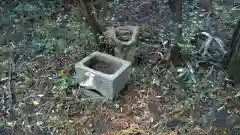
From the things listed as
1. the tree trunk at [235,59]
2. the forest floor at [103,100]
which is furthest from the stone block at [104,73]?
the tree trunk at [235,59]

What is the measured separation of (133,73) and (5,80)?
1520mm

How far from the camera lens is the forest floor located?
3115 mm

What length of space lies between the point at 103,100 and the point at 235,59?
1.55 m

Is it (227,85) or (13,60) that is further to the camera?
(13,60)

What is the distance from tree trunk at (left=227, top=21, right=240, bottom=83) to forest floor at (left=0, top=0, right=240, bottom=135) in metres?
0.10

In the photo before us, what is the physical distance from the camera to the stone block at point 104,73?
317 centimetres

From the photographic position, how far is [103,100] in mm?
3332

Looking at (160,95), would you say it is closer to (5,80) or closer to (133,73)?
(133,73)

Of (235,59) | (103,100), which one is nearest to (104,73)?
(103,100)

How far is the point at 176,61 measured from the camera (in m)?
3.68

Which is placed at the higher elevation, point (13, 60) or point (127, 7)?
point (127, 7)

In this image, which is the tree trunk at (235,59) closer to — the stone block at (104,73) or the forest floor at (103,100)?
the forest floor at (103,100)

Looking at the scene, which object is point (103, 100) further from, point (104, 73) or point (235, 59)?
point (235, 59)

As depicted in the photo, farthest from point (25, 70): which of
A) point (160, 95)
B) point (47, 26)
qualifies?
point (160, 95)
